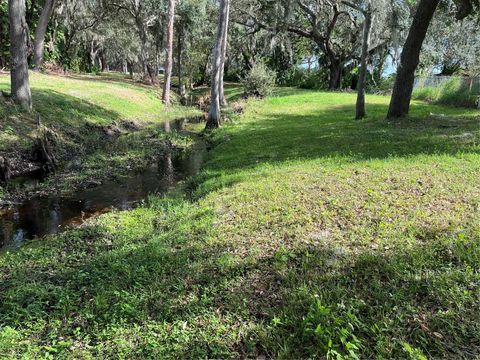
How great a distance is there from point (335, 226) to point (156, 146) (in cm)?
986

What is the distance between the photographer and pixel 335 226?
5.33 m

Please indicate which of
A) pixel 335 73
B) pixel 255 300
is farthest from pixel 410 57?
pixel 335 73

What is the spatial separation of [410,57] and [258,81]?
13.0 meters

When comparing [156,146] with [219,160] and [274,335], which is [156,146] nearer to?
[219,160]

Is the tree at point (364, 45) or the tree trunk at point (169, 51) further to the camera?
the tree trunk at point (169, 51)

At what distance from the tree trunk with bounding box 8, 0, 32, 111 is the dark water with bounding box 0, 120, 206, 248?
16.6ft

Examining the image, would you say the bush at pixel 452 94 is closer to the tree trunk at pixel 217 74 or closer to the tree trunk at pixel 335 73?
the tree trunk at pixel 335 73

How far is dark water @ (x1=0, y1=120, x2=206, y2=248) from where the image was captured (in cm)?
703

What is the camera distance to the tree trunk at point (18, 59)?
43.4ft

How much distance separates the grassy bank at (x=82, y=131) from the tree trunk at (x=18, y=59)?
18.2 inches

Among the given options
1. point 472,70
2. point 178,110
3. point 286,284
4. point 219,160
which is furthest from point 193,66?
point 286,284

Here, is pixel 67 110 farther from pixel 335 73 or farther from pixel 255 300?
pixel 335 73

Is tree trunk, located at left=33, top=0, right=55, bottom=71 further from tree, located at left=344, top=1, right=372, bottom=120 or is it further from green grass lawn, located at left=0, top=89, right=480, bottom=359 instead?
green grass lawn, located at left=0, top=89, right=480, bottom=359

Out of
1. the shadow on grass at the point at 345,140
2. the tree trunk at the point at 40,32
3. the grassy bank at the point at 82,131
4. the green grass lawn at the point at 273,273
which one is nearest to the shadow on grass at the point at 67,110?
the grassy bank at the point at 82,131
